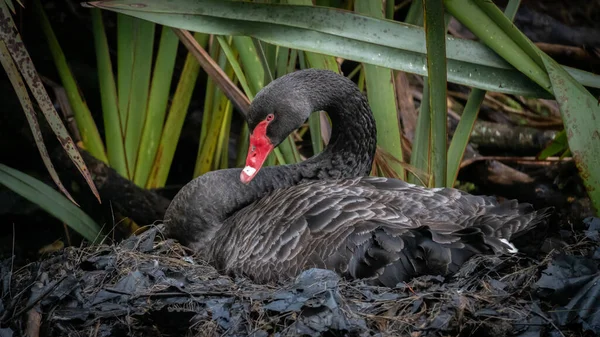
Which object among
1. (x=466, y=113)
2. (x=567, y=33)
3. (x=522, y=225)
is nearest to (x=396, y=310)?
(x=522, y=225)

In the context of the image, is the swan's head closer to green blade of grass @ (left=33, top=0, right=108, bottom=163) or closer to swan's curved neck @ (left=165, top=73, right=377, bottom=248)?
swan's curved neck @ (left=165, top=73, right=377, bottom=248)

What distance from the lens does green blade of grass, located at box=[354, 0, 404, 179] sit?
3.34 meters

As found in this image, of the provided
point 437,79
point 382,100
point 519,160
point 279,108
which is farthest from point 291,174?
point 519,160

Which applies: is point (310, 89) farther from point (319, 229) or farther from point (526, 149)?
point (526, 149)

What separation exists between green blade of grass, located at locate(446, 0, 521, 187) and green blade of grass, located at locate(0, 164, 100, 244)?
1552mm

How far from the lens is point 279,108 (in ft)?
11.1

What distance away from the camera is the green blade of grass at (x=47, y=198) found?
3.32 meters

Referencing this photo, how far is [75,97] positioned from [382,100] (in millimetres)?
1654

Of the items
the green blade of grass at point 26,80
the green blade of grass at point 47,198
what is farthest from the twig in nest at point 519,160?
the green blade of grass at point 26,80

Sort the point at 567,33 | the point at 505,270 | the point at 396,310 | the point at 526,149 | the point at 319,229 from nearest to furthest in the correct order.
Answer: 1. the point at 396,310
2. the point at 505,270
3. the point at 319,229
4. the point at 526,149
5. the point at 567,33

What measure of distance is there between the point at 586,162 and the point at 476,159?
1.97 metres

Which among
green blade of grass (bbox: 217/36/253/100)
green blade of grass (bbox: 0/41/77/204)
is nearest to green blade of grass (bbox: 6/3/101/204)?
green blade of grass (bbox: 0/41/77/204)

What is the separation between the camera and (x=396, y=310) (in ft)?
8.48

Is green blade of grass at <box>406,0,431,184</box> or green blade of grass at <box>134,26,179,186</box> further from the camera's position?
green blade of grass at <box>134,26,179,186</box>
